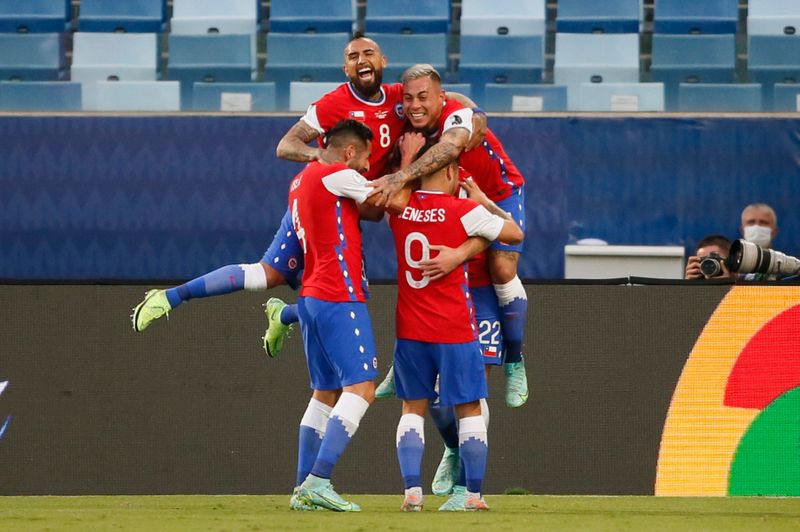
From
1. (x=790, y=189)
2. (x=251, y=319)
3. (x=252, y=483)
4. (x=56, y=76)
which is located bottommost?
(x=252, y=483)

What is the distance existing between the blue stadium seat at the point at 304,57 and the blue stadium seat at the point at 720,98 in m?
2.59

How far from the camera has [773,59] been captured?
1035 centimetres

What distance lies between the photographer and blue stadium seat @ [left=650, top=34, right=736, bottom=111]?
411 inches

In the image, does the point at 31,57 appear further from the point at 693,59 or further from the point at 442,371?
the point at 442,371

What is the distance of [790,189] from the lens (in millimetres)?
9195

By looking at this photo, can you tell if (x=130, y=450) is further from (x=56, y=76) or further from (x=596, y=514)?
(x=56, y=76)

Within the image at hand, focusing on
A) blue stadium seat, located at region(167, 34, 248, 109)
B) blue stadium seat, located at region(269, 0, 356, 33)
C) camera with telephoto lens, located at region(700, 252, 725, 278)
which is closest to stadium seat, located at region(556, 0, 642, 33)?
blue stadium seat, located at region(269, 0, 356, 33)

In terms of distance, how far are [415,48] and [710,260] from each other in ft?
11.6

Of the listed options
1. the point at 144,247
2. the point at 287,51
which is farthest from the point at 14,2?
the point at 144,247

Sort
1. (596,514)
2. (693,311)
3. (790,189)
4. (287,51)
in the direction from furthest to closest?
(287,51) → (790,189) → (693,311) → (596,514)

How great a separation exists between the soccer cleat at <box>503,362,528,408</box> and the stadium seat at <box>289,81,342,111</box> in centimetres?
344

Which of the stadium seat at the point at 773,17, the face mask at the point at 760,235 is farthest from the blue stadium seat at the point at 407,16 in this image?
the face mask at the point at 760,235

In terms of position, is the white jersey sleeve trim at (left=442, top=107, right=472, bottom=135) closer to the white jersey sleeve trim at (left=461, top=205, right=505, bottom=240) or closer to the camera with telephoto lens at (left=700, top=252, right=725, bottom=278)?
the white jersey sleeve trim at (left=461, top=205, right=505, bottom=240)

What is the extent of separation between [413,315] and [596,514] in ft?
3.83
